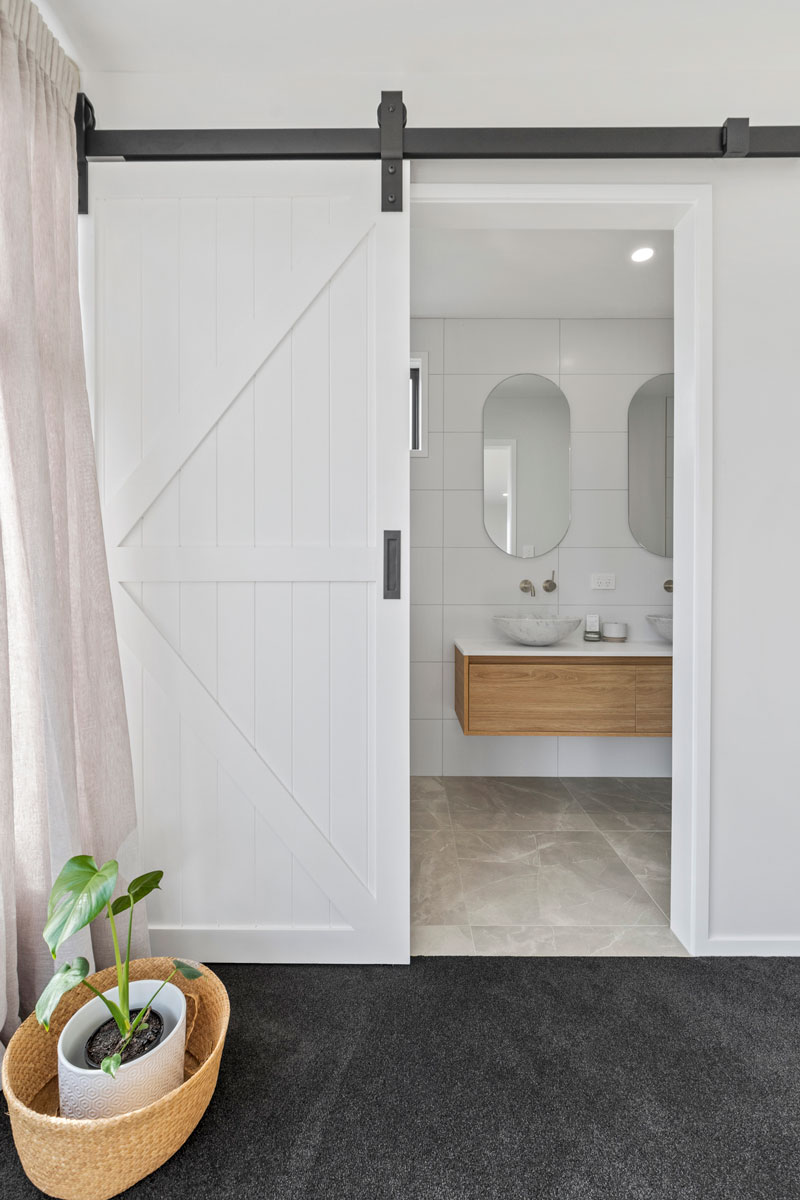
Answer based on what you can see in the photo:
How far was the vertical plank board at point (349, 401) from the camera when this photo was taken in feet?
6.47

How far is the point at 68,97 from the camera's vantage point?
182 cm

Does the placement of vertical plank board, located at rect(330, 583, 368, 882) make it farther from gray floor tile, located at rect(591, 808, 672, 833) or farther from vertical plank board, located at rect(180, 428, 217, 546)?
gray floor tile, located at rect(591, 808, 672, 833)

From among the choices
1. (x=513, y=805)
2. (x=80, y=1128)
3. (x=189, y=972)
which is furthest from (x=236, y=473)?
(x=513, y=805)

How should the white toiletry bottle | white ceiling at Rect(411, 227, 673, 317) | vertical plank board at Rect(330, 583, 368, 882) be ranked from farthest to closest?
the white toiletry bottle, white ceiling at Rect(411, 227, 673, 317), vertical plank board at Rect(330, 583, 368, 882)

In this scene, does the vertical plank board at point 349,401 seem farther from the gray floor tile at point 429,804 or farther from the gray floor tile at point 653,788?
the gray floor tile at point 653,788

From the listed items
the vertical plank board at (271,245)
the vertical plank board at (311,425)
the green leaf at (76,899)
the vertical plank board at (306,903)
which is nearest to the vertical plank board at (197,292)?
the vertical plank board at (271,245)

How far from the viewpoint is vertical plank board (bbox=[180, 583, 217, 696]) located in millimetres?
2014

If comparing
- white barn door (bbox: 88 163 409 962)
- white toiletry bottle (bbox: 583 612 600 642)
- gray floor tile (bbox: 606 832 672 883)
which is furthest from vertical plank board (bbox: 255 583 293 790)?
white toiletry bottle (bbox: 583 612 600 642)

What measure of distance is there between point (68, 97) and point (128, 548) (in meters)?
1.24

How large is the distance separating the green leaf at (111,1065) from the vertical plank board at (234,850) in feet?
2.45

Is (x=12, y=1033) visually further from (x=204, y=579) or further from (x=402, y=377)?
(x=402, y=377)

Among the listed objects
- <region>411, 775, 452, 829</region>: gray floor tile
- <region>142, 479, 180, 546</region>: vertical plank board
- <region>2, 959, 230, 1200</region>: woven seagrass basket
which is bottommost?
<region>411, 775, 452, 829</region>: gray floor tile

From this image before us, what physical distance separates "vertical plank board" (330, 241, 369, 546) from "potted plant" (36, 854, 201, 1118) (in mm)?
1106

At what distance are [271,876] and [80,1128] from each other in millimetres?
856
